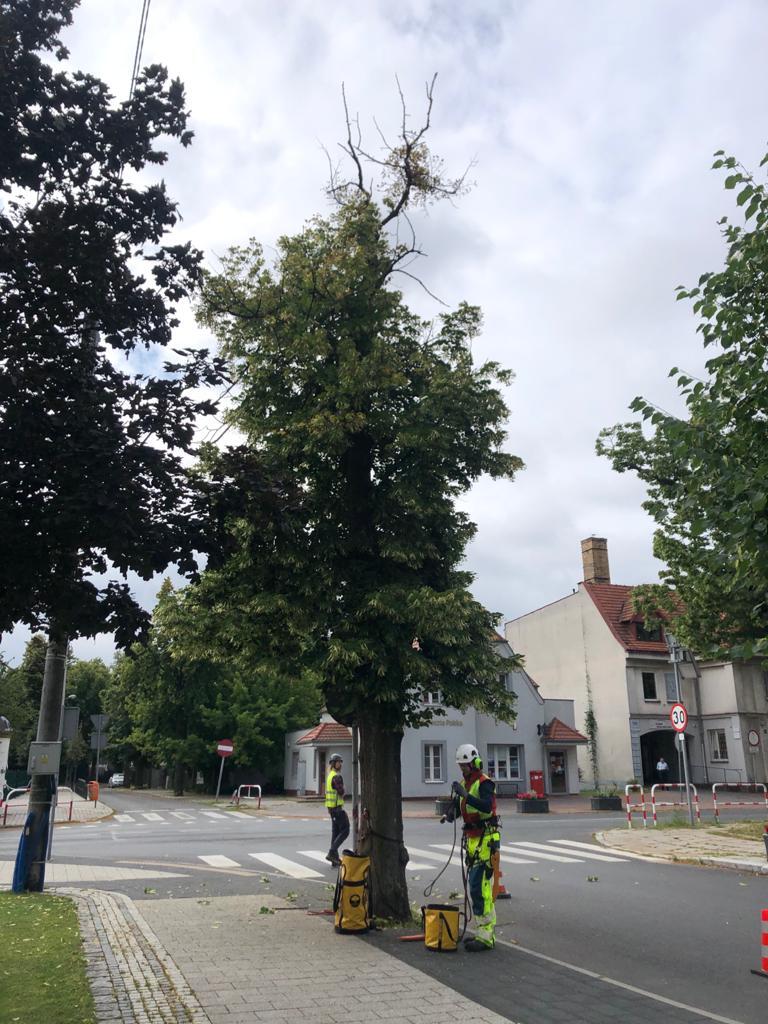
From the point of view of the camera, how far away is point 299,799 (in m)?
39.9

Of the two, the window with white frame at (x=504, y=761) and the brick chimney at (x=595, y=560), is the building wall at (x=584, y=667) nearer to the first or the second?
the brick chimney at (x=595, y=560)

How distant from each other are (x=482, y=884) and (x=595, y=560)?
39.8 m

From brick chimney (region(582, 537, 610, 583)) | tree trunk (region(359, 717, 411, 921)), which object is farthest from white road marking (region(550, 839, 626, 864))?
brick chimney (region(582, 537, 610, 583))

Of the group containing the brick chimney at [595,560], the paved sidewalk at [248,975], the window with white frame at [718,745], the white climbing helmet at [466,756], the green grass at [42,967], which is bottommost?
the paved sidewalk at [248,975]

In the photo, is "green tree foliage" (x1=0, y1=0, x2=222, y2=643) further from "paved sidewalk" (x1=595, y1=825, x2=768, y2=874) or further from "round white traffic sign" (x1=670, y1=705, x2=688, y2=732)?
"round white traffic sign" (x1=670, y1=705, x2=688, y2=732)

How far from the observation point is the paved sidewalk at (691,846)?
614 inches

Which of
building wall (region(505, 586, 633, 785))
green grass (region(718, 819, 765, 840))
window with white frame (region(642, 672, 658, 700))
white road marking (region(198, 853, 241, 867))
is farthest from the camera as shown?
window with white frame (region(642, 672, 658, 700))

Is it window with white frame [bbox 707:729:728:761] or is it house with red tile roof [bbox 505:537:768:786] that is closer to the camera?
house with red tile roof [bbox 505:537:768:786]

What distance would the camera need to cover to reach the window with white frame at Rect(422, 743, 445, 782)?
1479 inches

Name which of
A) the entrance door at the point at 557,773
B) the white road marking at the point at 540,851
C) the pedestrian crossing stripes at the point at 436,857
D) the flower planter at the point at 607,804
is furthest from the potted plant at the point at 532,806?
the entrance door at the point at 557,773

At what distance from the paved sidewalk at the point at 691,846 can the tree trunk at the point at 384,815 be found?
793cm

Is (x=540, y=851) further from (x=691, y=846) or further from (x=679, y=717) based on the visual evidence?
(x=679, y=717)

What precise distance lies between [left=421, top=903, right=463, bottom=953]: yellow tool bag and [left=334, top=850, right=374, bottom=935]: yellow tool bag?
1034 mm

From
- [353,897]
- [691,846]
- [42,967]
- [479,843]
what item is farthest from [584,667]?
[42,967]
